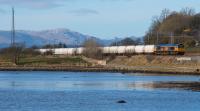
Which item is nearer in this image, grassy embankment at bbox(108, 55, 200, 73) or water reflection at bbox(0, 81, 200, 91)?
water reflection at bbox(0, 81, 200, 91)

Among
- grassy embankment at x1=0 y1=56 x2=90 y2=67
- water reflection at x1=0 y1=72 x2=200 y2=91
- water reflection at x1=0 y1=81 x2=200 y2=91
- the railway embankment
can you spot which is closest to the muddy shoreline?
the railway embankment

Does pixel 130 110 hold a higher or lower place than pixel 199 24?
lower

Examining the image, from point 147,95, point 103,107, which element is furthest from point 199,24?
point 103,107

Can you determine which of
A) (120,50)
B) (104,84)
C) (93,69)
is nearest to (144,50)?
(120,50)

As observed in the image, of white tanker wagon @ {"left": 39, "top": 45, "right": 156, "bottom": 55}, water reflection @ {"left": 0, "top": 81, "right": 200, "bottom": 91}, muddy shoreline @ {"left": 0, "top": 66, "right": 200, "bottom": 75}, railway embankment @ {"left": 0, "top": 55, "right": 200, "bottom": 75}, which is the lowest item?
water reflection @ {"left": 0, "top": 81, "right": 200, "bottom": 91}

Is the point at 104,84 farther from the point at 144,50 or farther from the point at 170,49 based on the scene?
the point at 144,50

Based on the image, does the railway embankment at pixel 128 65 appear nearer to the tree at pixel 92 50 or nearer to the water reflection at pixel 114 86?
the tree at pixel 92 50

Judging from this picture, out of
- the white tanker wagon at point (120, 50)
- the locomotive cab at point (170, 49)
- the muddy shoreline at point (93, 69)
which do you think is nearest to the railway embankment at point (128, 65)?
the muddy shoreline at point (93, 69)

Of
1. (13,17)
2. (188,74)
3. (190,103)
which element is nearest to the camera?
(190,103)

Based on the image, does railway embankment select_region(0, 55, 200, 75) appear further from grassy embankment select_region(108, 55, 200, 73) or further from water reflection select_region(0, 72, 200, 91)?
water reflection select_region(0, 72, 200, 91)

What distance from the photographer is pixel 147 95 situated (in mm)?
57875

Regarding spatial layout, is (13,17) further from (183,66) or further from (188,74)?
(188,74)

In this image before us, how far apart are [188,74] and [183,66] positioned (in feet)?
42.5

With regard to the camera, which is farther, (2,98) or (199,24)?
(199,24)
